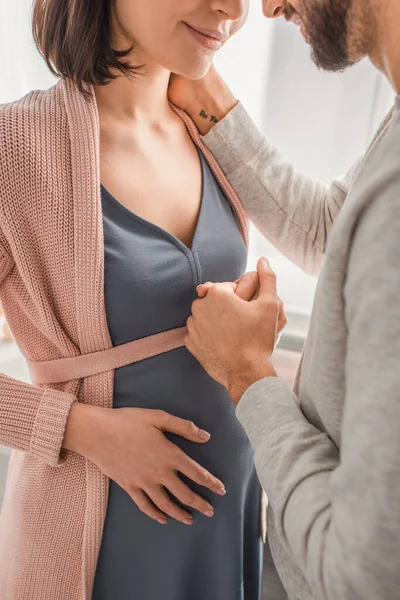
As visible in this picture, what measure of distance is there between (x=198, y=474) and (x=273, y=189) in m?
0.56

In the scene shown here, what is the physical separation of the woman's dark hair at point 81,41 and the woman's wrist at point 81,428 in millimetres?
500

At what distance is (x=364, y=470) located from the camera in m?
0.46

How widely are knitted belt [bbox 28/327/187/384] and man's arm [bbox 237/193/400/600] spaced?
38 cm

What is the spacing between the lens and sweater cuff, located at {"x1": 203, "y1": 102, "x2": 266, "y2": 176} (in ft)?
3.51

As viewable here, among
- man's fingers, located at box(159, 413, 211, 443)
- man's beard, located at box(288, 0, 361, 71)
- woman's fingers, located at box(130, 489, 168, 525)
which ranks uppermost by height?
man's beard, located at box(288, 0, 361, 71)

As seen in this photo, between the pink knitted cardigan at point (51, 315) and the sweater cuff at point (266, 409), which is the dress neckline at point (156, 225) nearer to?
the pink knitted cardigan at point (51, 315)

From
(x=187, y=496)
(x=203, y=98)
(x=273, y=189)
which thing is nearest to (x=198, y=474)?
(x=187, y=496)

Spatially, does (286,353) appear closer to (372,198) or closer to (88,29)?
(88,29)

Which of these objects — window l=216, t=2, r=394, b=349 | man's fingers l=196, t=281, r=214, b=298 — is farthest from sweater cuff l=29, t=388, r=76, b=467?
window l=216, t=2, r=394, b=349

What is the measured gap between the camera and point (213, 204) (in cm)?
101

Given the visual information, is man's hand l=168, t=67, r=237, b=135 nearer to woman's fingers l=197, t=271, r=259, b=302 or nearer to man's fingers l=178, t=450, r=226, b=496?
woman's fingers l=197, t=271, r=259, b=302

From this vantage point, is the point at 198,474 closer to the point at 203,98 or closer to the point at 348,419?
the point at 348,419

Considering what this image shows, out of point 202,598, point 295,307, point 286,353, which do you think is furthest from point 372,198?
point 295,307

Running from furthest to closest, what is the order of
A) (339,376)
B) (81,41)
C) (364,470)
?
(81,41)
(339,376)
(364,470)
